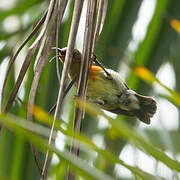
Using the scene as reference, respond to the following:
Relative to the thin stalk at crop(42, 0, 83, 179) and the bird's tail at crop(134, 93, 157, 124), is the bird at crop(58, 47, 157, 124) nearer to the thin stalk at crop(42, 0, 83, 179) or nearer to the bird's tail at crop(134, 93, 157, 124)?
the bird's tail at crop(134, 93, 157, 124)

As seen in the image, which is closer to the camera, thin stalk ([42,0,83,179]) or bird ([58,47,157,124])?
thin stalk ([42,0,83,179])

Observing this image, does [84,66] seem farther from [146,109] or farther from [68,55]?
[146,109]

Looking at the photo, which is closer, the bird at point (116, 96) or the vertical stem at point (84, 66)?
the vertical stem at point (84, 66)

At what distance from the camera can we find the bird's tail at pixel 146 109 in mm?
2628

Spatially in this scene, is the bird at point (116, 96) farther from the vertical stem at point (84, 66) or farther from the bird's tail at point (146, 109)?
the vertical stem at point (84, 66)

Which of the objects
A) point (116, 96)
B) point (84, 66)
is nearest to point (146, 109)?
point (116, 96)

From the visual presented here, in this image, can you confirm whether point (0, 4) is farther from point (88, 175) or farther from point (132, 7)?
point (88, 175)

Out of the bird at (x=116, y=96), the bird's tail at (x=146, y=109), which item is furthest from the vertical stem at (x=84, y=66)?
the bird's tail at (x=146, y=109)

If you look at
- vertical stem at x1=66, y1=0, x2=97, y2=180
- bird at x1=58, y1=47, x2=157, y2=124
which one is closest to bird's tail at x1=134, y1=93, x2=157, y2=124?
bird at x1=58, y1=47, x2=157, y2=124

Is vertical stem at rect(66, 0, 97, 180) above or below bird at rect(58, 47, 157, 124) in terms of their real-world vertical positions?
above

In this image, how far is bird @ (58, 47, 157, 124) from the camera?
2.60 meters

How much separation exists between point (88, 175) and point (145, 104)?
6.55ft

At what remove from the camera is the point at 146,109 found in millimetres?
2658

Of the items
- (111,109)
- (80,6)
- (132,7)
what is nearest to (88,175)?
(80,6)
